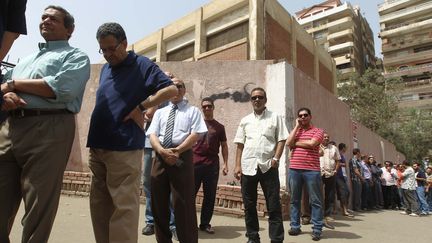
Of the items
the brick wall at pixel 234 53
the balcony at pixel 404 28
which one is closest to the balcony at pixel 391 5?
the balcony at pixel 404 28

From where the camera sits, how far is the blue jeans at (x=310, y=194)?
208 inches

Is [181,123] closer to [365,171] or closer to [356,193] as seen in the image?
[356,193]

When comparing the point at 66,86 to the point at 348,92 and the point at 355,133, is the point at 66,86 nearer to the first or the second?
the point at 355,133

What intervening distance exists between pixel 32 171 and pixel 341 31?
193 feet

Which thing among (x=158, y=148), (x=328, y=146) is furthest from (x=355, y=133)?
(x=158, y=148)

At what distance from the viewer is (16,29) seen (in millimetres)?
2199

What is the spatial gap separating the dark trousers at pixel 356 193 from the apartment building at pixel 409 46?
42.5 metres

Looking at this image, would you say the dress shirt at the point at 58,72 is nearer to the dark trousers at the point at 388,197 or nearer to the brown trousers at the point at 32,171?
the brown trousers at the point at 32,171

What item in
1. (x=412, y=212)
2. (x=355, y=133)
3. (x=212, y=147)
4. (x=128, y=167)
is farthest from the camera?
(x=355, y=133)

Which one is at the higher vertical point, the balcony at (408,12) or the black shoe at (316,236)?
the balcony at (408,12)

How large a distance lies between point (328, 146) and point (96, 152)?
6446 mm

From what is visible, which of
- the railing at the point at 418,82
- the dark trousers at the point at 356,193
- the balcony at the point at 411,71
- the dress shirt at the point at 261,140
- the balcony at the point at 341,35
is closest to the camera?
the dress shirt at the point at 261,140

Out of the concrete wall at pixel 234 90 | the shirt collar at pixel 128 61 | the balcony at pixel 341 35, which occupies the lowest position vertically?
the shirt collar at pixel 128 61

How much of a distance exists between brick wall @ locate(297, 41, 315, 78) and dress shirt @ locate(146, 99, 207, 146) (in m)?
16.5
